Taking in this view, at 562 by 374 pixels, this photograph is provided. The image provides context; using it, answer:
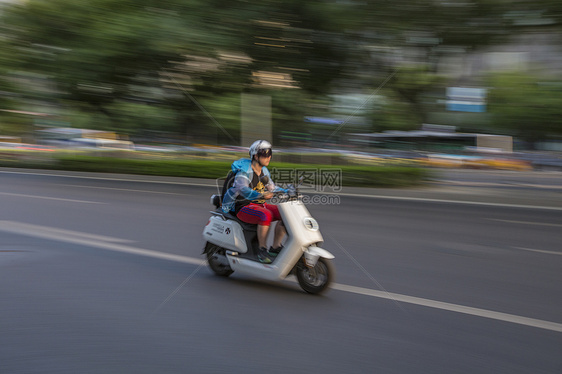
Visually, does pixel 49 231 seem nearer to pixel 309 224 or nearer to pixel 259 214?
pixel 259 214

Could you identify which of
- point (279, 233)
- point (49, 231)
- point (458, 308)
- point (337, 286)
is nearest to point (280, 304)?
point (279, 233)

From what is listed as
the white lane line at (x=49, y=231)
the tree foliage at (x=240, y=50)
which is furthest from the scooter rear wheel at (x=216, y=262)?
the tree foliage at (x=240, y=50)

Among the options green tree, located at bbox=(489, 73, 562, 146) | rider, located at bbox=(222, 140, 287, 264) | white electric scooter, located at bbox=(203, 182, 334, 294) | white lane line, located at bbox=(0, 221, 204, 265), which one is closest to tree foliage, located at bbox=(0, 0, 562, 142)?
green tree, located at bbox=(489, 73, 562, 146)

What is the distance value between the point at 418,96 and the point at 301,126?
4268 millimetres

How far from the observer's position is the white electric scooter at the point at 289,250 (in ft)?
16.8

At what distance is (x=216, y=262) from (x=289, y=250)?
3.67 feet

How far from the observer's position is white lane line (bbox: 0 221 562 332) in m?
4.50

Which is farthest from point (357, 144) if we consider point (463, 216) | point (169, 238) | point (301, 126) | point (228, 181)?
point (228, 181)

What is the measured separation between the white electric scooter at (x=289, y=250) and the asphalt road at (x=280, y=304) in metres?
0.18

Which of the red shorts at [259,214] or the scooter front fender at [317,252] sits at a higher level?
the red shorts at [259,214]

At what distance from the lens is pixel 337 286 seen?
556cm

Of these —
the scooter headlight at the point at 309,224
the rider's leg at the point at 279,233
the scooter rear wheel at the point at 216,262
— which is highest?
the scooter headlight at the point at 309,224

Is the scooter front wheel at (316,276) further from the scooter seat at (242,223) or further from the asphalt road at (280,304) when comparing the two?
the scooter seat at (242,223)

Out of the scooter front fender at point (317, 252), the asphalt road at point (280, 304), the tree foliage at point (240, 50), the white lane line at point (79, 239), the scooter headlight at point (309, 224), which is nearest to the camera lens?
the asphalt road at point (280, 304)
